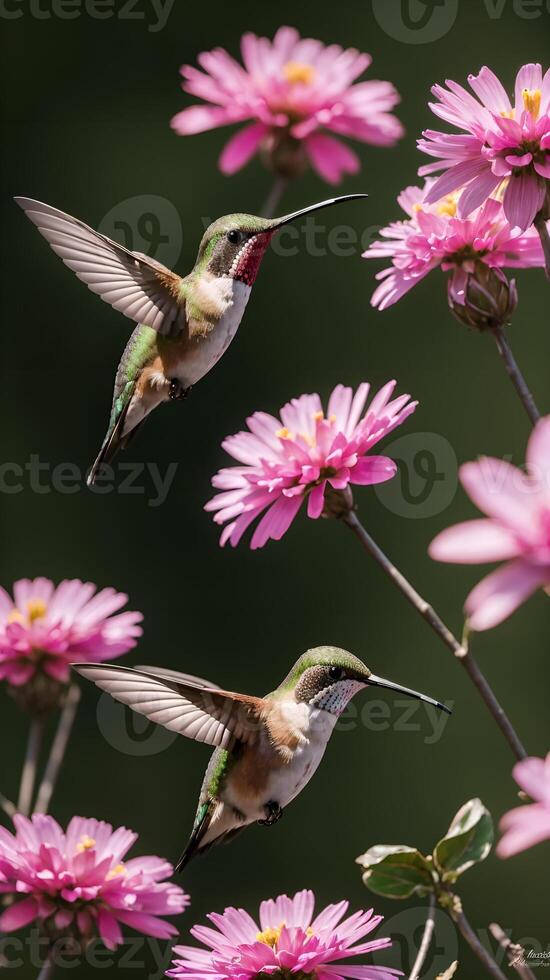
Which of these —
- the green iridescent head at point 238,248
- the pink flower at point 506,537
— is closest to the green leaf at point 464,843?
the pink flower at point 506,537

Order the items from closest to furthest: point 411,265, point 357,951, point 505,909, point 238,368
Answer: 1. point 357,951
2. point 411,265
3. point 505,909
4. point 238,368

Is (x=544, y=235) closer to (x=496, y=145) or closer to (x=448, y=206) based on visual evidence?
(x=496, y=145)

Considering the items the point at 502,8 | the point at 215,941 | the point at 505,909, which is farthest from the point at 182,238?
the point at 215,941

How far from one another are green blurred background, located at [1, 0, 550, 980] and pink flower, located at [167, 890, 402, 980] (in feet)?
6.69

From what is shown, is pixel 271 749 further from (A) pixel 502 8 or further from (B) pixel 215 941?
(A) pixel 502 8

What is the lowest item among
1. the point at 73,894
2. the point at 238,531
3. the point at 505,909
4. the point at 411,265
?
the point at 505,909

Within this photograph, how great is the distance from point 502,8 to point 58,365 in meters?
1.41

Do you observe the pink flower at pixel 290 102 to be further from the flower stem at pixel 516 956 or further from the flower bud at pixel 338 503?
the flower stem at pixel 516 956

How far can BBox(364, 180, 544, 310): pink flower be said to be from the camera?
0.79 m

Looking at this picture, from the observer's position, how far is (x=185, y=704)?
756mm

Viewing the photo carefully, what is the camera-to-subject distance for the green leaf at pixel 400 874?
70cm

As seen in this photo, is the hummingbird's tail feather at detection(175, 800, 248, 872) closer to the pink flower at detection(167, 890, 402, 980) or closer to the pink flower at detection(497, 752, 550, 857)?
the pink flower at detection(167, 890, 402, 980)

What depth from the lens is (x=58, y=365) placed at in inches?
125

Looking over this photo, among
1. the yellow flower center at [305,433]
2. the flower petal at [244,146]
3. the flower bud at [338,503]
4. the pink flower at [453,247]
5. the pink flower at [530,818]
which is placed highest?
the flower petal at [244,146]
